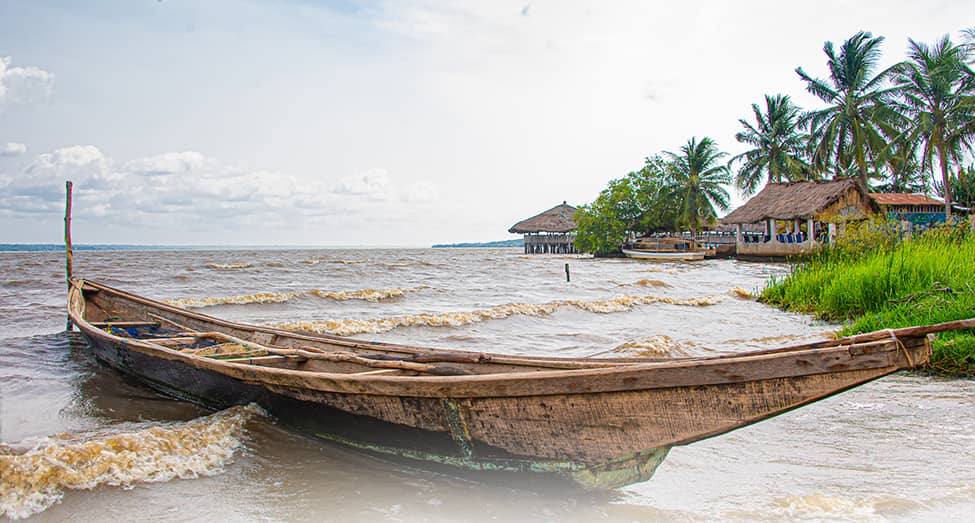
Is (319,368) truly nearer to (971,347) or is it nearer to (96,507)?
(96,507)

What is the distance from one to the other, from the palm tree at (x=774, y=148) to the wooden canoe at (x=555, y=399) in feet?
105

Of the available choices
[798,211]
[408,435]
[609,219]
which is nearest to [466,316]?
[408,435]

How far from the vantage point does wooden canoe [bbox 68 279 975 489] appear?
2312mm

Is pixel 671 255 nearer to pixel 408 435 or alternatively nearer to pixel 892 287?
pixel 892 287

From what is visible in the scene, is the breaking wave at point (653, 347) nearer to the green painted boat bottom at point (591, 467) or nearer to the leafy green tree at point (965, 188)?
the green painted boat bottom at point (591, 467)

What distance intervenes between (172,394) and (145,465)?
4.91 feet

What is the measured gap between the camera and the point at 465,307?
41.3 ft

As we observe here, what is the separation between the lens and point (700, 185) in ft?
111

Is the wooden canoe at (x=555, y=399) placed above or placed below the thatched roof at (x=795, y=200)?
below

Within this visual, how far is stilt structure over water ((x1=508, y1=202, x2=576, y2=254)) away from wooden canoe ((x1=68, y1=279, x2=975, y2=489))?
4162 centimetres

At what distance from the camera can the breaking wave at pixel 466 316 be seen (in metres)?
9.75

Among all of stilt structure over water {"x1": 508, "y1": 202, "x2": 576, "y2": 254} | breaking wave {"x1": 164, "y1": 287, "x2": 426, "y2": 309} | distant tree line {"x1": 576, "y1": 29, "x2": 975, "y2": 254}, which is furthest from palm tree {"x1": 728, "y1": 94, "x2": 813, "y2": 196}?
breaking wave {"x1": 164, "y1": 287, "x2": 426, "y2": 309}

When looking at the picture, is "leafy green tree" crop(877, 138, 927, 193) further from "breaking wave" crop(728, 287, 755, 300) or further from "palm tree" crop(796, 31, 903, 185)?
"breaking wave" crop(728, 287, 755, 300)

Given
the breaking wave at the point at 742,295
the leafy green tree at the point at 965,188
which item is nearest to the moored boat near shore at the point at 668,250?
the leafy green tree at the point at 965,188
